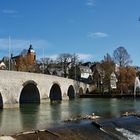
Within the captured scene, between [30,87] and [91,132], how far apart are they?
34219mm

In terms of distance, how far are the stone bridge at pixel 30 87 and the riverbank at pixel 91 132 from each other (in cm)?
2088

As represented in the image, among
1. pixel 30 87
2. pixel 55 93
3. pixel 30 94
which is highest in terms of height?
pixel 30 87

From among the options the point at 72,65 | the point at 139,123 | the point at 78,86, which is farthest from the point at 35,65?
the point at 139,123

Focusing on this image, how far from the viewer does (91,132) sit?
75.3 ft

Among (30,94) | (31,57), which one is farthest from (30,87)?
(31,57)

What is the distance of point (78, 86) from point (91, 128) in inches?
2527

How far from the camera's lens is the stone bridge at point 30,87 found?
148 feet

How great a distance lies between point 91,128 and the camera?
23812 millimetres

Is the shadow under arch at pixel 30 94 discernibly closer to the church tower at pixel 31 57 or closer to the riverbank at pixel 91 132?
the riverbank at pixel 91 132

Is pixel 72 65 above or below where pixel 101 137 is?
above

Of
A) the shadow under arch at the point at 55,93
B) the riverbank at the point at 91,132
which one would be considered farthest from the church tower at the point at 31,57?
the riverbank at the point at 91,132

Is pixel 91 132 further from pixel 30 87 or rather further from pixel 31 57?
pixel 31 57

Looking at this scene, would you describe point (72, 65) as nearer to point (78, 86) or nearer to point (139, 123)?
point (78, 86)

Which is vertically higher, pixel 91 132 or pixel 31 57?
pixel 31 57
